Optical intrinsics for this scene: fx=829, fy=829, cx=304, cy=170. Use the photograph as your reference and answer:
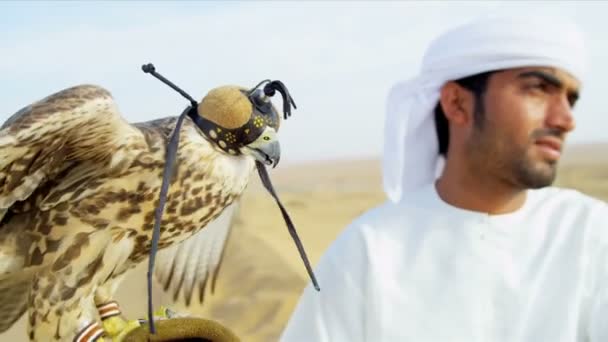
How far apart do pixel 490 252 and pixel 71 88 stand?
1124 millimetres

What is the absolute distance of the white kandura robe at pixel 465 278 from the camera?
209 centimetres

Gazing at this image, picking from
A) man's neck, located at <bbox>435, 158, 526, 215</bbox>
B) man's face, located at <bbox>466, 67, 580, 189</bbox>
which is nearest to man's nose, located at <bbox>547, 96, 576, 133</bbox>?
man's face, located at <bbox>466, 67, 580, 189</bbox>

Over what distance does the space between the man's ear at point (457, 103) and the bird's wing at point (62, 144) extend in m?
0.90

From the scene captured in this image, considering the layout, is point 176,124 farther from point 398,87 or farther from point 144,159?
point 398,87

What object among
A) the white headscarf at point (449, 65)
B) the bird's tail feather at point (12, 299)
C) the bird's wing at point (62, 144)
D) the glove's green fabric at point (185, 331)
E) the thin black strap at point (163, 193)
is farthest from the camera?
the white headscarf at point (449, 65)

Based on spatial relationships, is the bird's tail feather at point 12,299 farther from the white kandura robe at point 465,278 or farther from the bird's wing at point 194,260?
the white kandura robe at point 465,278

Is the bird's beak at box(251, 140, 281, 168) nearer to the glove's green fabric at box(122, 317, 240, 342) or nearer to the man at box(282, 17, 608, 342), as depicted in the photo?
the glove's green fabric at box(122, 317, 240, 342)

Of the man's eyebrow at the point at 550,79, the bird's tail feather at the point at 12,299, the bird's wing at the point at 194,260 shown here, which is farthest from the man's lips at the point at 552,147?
the bird's tail feather at the point at 12,299

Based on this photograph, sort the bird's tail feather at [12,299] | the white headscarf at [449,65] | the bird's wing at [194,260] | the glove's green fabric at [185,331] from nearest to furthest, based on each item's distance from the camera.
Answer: the glove's green fabric at [185,331] → the bird's tail feather at [12,299] → the white headscarf at [449,65] → the bird's wing at [194,260]

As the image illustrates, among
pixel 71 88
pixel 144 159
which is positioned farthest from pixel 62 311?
pixel 71 88

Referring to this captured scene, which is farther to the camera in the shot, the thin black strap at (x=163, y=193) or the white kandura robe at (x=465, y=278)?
the white kandura robe at (x=465, y=278)

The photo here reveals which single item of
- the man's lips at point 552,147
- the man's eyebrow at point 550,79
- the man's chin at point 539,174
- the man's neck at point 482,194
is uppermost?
→ the man's eyebrow at point 550,79

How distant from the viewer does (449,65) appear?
2.25 meters

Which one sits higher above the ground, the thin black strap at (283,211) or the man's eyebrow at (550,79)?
the man's eyebrow at (550,79)
